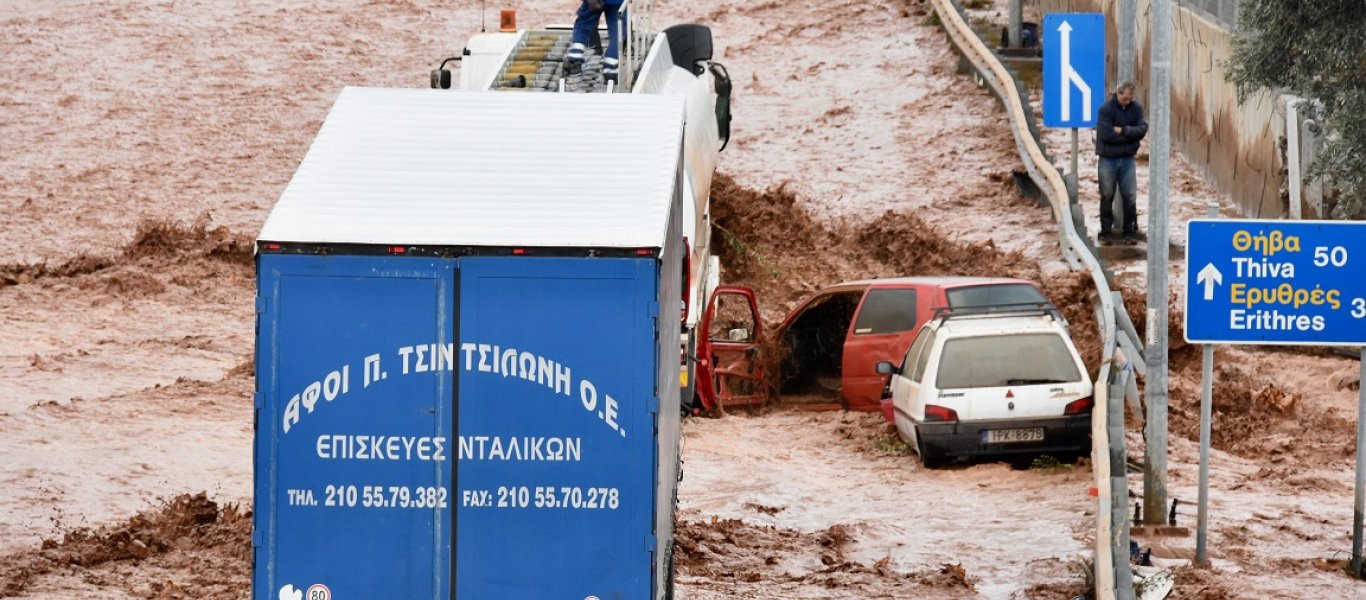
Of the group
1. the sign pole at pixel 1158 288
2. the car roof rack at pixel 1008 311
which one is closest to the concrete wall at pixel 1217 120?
the car roof rack at pixel 1008 311

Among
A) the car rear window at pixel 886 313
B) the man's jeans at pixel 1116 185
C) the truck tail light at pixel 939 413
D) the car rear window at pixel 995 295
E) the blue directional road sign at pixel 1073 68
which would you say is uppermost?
the blue directional road sign at pixel 1073 68

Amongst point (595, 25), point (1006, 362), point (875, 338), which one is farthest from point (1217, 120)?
point (1006, 362)

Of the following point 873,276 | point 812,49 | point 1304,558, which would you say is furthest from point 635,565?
point 812,49

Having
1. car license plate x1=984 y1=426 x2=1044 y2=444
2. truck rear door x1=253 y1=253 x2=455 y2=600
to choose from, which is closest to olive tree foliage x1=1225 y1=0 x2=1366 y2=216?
car license plate x1=984 y1=426 x2=1044 y2=444

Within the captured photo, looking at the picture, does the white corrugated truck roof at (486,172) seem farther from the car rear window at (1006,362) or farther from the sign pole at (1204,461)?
the car rear window at (1006,362)

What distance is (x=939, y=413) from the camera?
61.2 feet

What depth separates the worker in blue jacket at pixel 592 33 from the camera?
2134cm

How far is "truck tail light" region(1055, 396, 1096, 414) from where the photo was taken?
60.3 ft

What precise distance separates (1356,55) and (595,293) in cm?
809

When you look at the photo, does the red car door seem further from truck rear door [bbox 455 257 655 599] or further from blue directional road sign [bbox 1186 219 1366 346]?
truck rear door [bbox 455 257 655 599]

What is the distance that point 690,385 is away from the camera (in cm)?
1795

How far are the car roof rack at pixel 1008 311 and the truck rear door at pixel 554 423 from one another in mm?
8369

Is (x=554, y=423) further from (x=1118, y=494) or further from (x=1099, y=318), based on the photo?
(x=1099, y=318)

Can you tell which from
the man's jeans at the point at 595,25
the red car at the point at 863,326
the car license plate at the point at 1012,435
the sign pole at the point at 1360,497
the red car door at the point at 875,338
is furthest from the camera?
the man's jeans at the point at 595,25
